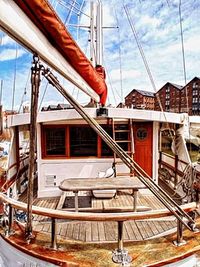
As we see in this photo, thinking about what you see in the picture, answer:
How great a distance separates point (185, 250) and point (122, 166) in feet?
11.4

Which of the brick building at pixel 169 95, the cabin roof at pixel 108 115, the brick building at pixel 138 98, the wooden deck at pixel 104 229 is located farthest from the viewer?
the brick building at pixel 169 95

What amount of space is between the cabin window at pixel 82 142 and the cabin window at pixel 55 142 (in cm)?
22

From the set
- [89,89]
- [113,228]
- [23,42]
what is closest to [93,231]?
[113,228]

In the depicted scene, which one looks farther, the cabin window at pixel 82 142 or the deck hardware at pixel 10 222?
the cabin window at pixel 82 142

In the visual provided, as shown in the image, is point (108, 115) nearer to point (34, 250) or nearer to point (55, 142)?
point (55, 142)

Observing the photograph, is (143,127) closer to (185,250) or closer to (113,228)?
(113,228)

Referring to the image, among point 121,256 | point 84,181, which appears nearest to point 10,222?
point 121,256

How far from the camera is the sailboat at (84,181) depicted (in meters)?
1.81

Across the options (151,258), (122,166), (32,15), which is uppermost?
(32,15)

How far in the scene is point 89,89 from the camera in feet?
10.7

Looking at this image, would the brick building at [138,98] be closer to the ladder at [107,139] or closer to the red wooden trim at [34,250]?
the ladder at [107,139]

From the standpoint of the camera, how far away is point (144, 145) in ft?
19.5

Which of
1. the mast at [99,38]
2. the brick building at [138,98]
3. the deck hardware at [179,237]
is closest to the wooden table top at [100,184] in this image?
the deck hardware at [179,237]

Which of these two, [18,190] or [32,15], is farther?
[18,190]
